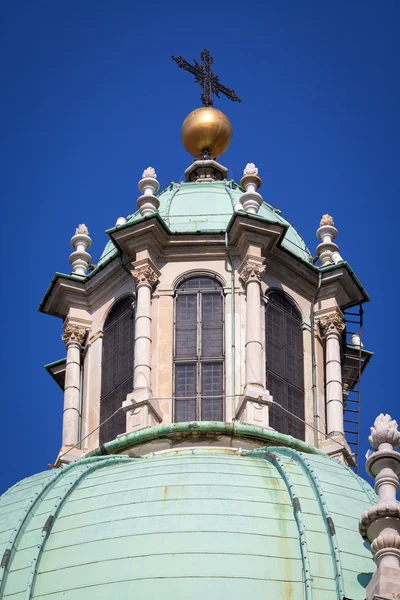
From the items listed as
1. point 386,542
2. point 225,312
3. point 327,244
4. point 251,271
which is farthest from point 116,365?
point 386,542

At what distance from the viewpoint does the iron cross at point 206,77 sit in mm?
61250

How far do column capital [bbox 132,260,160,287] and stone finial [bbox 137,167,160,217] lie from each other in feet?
4.30

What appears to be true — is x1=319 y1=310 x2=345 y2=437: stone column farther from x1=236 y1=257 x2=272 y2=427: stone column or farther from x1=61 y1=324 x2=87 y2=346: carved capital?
x1=61 y1=324 x2=87 y2=346: carved capital

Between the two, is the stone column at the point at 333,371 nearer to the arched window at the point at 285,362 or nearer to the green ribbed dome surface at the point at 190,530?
the arched window at the point at 285,362

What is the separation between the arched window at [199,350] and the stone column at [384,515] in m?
8.73

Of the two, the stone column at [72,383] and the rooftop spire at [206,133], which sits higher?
the rooftop spire at [206,133]

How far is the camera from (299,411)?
53.0 metres

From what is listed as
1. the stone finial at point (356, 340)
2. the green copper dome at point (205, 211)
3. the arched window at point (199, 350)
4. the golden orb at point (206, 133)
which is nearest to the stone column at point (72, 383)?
the green copper dome at point (205, 211)

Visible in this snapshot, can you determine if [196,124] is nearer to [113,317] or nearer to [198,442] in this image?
[113,317]

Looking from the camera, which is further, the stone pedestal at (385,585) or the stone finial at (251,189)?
the stone finial at (251,189)

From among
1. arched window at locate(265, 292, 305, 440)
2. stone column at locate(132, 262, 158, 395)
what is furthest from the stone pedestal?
stone column at locate(132, 262, 158, 395)

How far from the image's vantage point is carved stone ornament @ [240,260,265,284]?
175ft

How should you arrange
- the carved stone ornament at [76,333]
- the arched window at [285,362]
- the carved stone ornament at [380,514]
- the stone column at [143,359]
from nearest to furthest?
the carved stone ornament at [380,514] < the stone column at [143,359] < the arched window at [285,362] < the carved stone ornament at [76,333]

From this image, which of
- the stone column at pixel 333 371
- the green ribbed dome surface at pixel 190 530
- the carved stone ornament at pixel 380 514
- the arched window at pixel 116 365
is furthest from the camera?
the stone column at pixel 333 371
